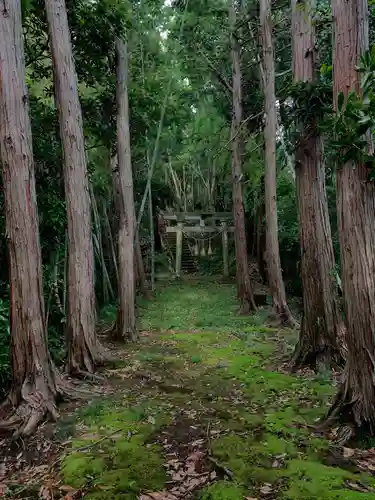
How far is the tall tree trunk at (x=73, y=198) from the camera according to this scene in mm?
6648

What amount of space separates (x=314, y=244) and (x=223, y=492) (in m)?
3.75

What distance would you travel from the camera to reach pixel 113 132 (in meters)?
9.84

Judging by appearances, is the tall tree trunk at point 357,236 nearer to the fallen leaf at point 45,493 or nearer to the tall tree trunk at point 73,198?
the fallen leaf at point 45,493

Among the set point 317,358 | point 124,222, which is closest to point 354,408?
point 317,358

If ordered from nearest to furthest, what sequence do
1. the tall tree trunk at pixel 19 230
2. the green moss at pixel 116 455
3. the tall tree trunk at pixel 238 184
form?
the green moss at pixel 116 455, the tall tree trunk at pixel 19 230, the tall tree trunk at pixel 238 184

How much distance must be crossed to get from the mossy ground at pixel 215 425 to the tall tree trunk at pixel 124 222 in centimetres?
81

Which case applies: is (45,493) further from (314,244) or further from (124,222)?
(124,222)

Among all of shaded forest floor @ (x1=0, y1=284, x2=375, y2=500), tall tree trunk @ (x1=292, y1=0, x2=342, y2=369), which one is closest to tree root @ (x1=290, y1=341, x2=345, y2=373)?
tall tree trunk @ (x1=292, y1=0, x2=342, y2=369)

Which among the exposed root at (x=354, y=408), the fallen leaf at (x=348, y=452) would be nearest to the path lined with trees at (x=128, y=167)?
the exposed root at (x=354, y=408)

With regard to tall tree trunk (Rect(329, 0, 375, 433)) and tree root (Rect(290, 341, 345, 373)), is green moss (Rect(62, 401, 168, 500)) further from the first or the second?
tree root (Rect(290, 341, 345, 373))

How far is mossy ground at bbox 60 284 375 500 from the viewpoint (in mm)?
3316

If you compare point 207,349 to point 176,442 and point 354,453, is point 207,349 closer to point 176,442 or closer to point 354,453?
point 176,442

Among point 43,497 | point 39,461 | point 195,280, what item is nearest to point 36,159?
point 39,461

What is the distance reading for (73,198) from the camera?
6.75 metres
